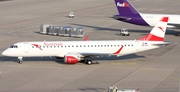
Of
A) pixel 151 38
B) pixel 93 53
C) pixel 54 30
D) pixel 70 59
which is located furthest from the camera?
pixel 54 30

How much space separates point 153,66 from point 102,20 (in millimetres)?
42834

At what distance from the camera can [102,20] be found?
96438 millimetres

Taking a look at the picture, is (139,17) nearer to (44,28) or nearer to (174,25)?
(174,25)

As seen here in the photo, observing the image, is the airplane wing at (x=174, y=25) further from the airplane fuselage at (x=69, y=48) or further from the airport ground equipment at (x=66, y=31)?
the airplane fuselage at (x=69, y=48)

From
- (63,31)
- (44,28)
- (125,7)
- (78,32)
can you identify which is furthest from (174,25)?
(44,28)

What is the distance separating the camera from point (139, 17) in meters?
78.3

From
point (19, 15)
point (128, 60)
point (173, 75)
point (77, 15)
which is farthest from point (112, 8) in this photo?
point (173, 75)

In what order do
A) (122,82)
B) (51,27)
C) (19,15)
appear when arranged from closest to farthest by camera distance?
(122,82) → (51,27) → (19,15)

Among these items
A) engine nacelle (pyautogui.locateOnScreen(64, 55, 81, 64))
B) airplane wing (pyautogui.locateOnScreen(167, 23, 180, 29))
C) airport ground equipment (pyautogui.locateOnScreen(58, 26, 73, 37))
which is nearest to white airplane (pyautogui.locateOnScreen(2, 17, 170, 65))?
engine nacelle (pyautogui.locateOnScreen(64, 55, 81, 64))

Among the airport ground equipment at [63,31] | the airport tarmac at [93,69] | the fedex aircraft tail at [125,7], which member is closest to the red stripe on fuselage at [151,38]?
the airport tarmac at [93,69]

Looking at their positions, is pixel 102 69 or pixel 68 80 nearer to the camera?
pixel 68 80

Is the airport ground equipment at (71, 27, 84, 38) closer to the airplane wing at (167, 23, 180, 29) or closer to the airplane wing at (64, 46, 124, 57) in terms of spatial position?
the airplane wing at (167, 23, 180, 29)

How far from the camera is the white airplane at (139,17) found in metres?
76.8

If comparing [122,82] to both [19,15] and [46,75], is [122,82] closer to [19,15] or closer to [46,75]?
[46,75]
